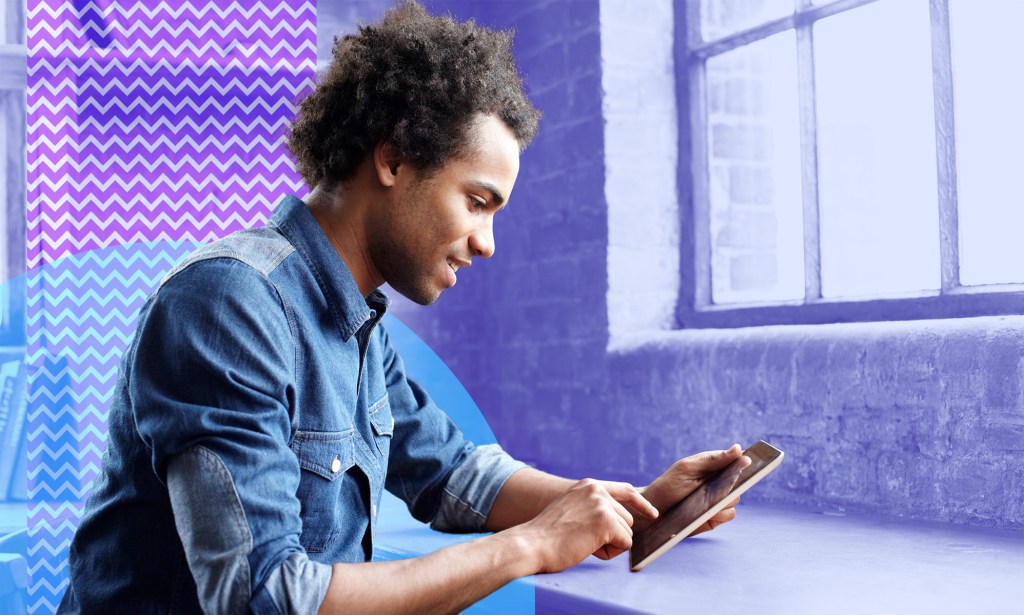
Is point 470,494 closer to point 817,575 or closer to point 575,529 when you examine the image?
point 575,529

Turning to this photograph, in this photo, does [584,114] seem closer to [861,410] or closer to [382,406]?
[861,410]

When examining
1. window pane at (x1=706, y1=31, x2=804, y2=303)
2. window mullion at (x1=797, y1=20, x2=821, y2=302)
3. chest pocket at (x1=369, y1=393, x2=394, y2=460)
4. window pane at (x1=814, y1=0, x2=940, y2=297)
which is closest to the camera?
chest pocket at (x1=369, y1=393, x2=394, y2=460)

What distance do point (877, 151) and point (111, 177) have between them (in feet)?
6.06

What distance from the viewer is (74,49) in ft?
8.64

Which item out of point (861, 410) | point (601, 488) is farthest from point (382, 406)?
point (861, 410)

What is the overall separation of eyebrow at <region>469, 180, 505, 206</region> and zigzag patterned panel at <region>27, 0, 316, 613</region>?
1198 millimetres

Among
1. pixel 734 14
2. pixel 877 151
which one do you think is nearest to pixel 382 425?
pixel 877 151

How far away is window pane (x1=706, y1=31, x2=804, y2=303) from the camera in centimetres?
275

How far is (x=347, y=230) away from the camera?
1236 mm

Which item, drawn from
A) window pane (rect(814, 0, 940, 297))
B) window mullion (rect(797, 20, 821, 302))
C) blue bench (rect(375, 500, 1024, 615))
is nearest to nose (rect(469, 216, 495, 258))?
blue bench (rect(375, 500, 1024, 615))

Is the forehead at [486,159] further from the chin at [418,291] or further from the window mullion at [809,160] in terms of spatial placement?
the window mullion at [809,160]

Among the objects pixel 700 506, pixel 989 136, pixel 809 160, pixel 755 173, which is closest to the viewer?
pixel 700 506

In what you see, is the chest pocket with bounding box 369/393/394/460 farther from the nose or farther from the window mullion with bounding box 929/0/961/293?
the window mullion with bounding box 929/0/961/293

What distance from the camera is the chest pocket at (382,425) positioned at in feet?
4.18
